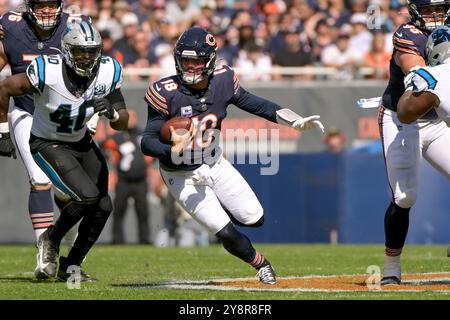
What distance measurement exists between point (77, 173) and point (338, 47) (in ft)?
27.0

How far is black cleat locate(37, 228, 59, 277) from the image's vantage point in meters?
7.58

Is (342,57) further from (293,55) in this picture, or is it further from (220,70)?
(220,70)

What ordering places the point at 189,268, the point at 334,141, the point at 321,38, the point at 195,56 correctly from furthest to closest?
the point at 321,38, the point at 334,141, the point at 189,268, the point at 195,56

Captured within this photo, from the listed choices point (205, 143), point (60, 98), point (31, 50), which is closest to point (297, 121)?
point (205, 143)

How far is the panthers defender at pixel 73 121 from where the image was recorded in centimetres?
732

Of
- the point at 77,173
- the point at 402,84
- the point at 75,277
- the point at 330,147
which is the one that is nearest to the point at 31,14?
the point at 77,173

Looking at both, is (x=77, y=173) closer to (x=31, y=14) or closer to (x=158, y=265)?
(x=31, y=14)

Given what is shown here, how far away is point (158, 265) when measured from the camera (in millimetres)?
9516

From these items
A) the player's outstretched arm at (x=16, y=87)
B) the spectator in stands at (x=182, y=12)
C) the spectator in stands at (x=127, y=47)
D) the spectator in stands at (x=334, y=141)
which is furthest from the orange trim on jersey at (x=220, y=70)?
the spectator in stands at (x=182, y=12)

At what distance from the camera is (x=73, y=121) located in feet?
24.8

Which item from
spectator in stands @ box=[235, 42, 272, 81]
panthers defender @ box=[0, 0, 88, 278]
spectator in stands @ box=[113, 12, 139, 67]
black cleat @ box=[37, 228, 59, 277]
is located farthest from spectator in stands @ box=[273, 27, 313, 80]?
black cleat @ box=[37, 228, 59, 277]

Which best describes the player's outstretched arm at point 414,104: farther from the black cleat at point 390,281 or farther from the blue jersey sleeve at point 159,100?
the blue jersey sleeve at point 159,100

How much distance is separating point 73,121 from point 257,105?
Result: 1338 mm
